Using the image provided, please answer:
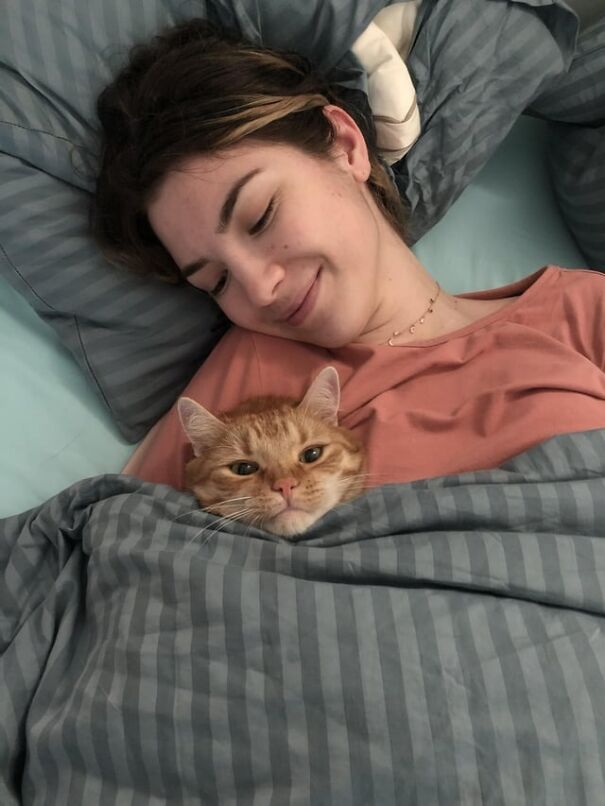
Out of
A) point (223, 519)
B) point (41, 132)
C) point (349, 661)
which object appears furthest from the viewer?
point (41, 132)

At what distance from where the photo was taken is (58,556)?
1157 mm

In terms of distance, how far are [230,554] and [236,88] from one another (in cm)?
88

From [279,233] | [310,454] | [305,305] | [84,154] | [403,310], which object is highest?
[84,154]

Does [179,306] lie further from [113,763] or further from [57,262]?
[113,763]

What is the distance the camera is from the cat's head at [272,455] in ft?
3.71

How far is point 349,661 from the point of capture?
2.74 feet

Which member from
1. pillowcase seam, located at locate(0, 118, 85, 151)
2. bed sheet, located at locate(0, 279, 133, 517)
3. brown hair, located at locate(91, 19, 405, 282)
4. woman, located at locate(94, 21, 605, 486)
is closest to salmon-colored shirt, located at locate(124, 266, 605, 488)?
woman, located at locate(94, 21, 605, 486)

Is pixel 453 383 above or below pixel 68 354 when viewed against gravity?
below

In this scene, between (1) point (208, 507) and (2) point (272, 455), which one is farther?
(2) point (272, 455)

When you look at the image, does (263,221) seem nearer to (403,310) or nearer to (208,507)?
(403,310)

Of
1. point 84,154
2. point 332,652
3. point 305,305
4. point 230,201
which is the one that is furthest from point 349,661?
point 84,154

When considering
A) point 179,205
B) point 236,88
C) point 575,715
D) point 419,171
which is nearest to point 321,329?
point 179,205

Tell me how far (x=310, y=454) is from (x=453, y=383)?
1.04 ft

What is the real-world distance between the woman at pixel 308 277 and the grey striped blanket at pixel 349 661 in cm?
18
